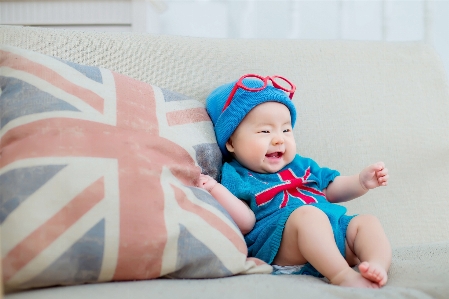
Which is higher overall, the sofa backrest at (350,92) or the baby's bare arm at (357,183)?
the sofa backrest at (350,92)

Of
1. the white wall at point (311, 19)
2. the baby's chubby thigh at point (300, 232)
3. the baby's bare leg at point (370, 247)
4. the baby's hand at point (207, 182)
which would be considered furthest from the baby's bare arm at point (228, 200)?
the white wall at point (311, 19)

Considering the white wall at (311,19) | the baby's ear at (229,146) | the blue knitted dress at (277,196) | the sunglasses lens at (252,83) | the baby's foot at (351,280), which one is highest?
the white wall at (311,19)

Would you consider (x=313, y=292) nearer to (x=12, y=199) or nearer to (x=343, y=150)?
(x=12, y=199)

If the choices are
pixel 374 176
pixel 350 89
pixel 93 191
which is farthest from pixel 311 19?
pixel 93 191

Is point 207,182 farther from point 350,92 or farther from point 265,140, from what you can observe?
point 350,92

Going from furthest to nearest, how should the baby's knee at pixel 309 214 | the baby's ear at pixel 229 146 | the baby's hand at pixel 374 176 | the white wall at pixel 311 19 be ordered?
1. the white wall at pixel 311 19
2. the baby's ear at pixel 229 146
3. the baby's hand at pixel 374 176
4. the baby's knee at pixel 309 214

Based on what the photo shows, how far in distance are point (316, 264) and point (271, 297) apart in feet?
0.72

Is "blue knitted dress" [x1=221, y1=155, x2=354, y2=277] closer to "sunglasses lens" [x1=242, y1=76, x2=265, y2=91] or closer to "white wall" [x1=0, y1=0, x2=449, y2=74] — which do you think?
"sunglasses lens" [x1=242, y1=76, x2=265, y2=91]

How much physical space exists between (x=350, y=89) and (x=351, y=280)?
0.67 m

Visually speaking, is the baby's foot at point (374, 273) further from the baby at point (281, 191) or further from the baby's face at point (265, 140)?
the baby's face at point (265, 140)

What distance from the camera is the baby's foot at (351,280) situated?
2.86ft

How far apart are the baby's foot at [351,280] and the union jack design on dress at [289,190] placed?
0.82 ft

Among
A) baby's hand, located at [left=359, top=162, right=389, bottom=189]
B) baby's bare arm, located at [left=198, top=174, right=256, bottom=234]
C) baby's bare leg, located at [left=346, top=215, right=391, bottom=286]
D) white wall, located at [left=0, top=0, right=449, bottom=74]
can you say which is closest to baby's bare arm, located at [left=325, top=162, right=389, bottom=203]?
baby's hand, located at [left=359, top=162, right=389, bottom=189]

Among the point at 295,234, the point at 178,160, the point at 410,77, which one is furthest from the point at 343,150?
the point at 178,160
